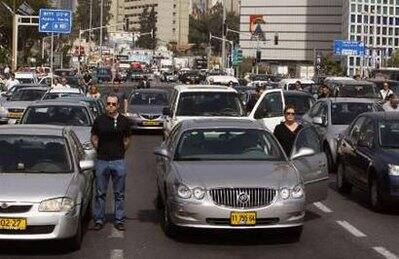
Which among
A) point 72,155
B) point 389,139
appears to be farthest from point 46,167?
point 389,139

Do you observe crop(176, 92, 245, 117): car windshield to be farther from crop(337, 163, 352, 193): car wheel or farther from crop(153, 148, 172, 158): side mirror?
crop(153, 148, 172, 158): side mirror

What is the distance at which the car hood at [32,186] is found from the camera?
9.10 meters

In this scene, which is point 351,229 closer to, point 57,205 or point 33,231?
point 57,205

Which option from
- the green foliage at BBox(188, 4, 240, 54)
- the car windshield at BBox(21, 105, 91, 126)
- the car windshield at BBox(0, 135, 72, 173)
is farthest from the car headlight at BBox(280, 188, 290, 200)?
the green foliage at BBox(188, 4, 240, 54)

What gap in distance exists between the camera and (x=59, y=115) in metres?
18.0

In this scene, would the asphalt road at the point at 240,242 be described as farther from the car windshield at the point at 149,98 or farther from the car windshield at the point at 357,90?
the car windshield at the point at 149,98

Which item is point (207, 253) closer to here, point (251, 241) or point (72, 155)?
point (251, 241)

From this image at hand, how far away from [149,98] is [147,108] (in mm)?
1370

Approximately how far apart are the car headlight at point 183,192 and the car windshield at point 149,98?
805 inches

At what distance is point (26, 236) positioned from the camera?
29.7 ft

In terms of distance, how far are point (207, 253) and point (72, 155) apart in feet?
7.06

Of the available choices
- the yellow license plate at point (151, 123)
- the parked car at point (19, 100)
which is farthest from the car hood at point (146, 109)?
the parked car at point (19, 100)

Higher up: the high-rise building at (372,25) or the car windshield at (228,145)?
the high-rise building at (372,25)

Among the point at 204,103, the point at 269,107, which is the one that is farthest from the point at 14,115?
the point at 269,107
